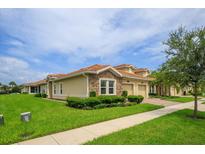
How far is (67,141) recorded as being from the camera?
5.08 meters

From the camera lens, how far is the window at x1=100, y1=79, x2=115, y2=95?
15844 millimetres

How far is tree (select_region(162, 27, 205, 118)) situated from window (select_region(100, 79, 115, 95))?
751 centimetres

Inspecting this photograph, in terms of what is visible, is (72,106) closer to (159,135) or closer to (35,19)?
(35,19)

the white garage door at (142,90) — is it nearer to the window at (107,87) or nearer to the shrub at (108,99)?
the window at (107,87)

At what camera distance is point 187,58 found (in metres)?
8.98

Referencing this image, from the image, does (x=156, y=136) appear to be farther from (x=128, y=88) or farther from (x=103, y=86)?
(x=128, y=88)

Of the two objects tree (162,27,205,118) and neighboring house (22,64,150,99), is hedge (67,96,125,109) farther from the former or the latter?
tree (162,27,205,118)

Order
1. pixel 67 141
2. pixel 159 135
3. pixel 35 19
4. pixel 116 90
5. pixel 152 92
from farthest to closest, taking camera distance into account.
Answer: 1. pixel 152 92
2. pixel 116 90
3. pixel 35 19
4. pixel 159 135
5. pixel 67 141

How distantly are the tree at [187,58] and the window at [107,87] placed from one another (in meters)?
7.51

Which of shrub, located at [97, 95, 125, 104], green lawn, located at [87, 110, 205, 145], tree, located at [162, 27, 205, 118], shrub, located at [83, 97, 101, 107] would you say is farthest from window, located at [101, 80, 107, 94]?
green lawn, located at [87, 110, 205, 145]

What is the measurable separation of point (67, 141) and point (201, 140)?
456 centimetres

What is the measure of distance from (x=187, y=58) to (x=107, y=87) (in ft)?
28.8

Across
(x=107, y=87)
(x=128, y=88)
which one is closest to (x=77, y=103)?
(x=107, y=87)
